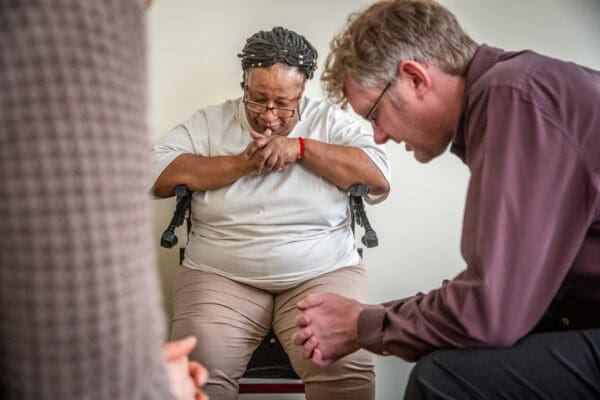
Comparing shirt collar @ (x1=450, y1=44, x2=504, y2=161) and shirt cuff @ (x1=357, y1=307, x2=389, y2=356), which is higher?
shirt collar @ (x1=450, y1=44, x2=504, y2=161)

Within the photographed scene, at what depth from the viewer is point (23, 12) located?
481mm

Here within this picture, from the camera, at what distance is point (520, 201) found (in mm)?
920

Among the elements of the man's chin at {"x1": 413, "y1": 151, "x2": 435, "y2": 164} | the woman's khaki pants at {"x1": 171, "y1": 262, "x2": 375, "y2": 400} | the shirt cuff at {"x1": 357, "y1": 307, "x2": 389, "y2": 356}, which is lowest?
the woman's khaki pants at {"x1": 171, "y1": 262, "x2": 375, "y2": 400}

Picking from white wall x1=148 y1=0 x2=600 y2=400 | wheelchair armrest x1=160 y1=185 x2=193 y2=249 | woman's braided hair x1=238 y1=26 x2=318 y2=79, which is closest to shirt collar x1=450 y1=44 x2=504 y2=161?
woman's braided hair x1=238 y1=26 x2=318 y2=79

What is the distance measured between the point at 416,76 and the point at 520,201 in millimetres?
382

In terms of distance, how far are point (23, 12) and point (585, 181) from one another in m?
0.86

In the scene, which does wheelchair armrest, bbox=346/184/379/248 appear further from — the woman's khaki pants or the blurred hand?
the blurred hand

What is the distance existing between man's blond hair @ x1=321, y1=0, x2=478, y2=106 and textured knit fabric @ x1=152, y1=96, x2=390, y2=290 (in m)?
0.57

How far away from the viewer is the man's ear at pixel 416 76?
116 cm

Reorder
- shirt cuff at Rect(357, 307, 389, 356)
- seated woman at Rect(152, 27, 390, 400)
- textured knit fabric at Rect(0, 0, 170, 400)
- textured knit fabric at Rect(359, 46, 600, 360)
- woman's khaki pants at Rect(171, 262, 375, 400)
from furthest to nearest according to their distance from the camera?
seated woman at Rect(152, 27, 390, 400), woman's khaki pants at Rect(171, 262, 375, 400), shirt cuff at Rect(357, 307, 389, 356), textured knit fabric at Rect(359, 46, 600, 360), textured knit fabric at Rect(0, 0, 170, 400)

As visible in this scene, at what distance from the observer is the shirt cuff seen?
1.08 m

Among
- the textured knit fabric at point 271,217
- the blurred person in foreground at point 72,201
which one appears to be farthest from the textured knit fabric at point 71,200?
the textured knit fabric at point 271,217

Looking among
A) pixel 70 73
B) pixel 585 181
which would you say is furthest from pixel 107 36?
pixel 585 181

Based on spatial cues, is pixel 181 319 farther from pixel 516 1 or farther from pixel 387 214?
pixel 516 1
